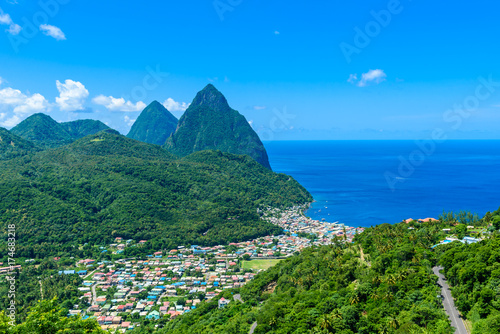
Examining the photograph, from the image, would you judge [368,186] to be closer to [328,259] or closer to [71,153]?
[328,259]

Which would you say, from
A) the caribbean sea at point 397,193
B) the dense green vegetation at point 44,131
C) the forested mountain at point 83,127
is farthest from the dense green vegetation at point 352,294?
the forested mountain at point 83,127

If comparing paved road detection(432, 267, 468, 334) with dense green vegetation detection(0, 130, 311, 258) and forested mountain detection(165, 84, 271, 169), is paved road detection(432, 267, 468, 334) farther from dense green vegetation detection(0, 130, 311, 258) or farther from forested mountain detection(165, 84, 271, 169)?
forested mountain detection(165, 84, 271, 169)

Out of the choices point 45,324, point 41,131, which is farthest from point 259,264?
point 41,131

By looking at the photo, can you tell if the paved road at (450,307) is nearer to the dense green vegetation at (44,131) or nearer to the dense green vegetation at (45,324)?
the dense green vegetation at (45,324)

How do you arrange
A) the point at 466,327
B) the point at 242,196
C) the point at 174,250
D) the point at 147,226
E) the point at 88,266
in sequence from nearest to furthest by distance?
the point at 466,327, the point at 88,266, the point at 174,250, the point at 147,226, the point at 242,196

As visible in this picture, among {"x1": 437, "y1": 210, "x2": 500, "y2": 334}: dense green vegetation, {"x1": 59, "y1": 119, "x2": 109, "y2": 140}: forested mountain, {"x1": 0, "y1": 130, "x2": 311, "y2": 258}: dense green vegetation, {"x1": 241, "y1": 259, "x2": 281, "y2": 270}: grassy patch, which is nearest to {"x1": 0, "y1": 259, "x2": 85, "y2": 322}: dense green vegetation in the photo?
{"x1": 0, "y1": 130, "x2": 311, "y2": 258}: dense green vegetation

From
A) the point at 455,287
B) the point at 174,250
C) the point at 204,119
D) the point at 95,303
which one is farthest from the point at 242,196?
the point at 204,119
